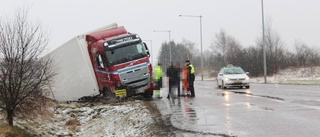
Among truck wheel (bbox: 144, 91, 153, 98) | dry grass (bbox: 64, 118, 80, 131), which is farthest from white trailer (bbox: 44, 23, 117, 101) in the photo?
dry grass (bbox: 64, 118, 80, 131)

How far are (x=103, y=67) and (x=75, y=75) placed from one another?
164cm

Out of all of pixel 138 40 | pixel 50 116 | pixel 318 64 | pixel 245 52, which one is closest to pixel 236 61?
pixel 245 52

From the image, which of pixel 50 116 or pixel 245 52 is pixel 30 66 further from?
pixel 245 52

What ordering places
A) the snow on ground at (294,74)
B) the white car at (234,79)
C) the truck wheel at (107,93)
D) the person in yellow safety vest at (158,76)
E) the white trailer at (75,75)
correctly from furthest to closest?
the snow on ground at (294,74)
the white car at (234,79)
the person in yellow safety vest at (158,76)
the white trailer at (75,75)
the truck wheel at (107,93)

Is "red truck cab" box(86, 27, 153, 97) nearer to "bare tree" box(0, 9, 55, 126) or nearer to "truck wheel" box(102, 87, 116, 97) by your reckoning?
"truck wheel" box(102, 87, 116, 97)

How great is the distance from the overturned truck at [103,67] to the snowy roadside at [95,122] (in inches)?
123

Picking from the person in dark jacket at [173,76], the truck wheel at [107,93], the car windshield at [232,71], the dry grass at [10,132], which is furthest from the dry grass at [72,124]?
the car windshield at [232,71]

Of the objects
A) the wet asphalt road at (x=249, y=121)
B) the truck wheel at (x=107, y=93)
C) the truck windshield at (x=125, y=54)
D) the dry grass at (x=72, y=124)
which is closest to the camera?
the wet asphalt road at (x=249, y=121)

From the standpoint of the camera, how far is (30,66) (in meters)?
10.2

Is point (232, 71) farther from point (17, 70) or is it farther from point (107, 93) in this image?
point (17, 70)

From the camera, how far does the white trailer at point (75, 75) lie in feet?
58.6

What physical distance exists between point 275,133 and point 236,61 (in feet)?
161

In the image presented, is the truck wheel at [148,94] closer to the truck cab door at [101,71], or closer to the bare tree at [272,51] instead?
the truck cab door at [101,71]

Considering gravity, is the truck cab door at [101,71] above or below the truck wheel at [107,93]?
above
